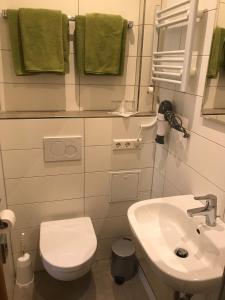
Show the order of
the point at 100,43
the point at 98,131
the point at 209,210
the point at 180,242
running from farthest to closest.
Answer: the point at 98,131, the point at 100,43, the point at 180,242, the point at 209,210

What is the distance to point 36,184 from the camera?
1.80m

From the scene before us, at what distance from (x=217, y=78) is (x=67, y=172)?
1154 mm

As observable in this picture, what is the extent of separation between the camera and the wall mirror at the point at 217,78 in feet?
3.94

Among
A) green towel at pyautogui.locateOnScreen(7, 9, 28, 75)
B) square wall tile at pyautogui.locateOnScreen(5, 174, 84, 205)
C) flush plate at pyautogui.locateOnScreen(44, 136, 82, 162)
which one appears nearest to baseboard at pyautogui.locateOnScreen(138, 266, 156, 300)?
square wall tile at pyautogui.locateOnScreen(5, 174, 84, 205)

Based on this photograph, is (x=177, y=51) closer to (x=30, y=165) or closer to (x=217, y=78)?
(x=217, y=78)

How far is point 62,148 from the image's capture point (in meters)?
1.75

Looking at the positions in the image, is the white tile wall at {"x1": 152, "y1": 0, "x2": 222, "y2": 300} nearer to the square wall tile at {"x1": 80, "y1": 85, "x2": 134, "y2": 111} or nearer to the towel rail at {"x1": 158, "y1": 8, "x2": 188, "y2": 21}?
the towel rail at {"x1": 158, "y1": 8, "x2": 188, "y2": 21}

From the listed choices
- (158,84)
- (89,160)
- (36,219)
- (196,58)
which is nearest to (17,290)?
(36,219)

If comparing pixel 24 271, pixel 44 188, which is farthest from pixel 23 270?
pixel 44 188

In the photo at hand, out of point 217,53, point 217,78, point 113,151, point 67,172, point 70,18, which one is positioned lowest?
point 67,172

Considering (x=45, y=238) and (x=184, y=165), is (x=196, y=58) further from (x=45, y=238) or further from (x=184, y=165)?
(x=45, y=238)

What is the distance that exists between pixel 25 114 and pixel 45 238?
0.85 m

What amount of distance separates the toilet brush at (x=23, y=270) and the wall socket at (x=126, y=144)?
0.95 metres

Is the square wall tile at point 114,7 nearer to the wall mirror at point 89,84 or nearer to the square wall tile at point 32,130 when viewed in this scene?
the wall mirror at point 89,84
